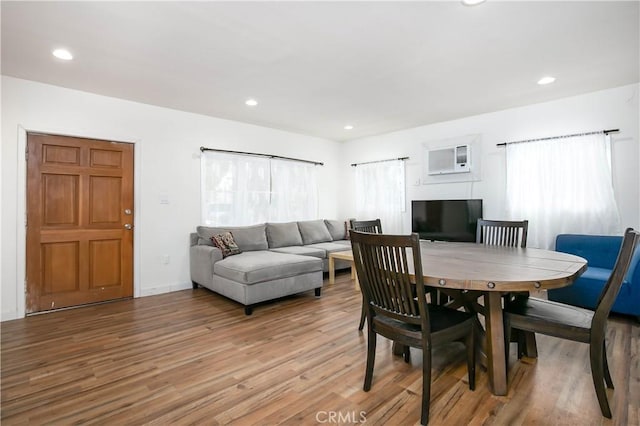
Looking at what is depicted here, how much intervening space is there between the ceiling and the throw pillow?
1737 millimetres

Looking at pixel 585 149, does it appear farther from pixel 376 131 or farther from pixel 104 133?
pixel 104 133

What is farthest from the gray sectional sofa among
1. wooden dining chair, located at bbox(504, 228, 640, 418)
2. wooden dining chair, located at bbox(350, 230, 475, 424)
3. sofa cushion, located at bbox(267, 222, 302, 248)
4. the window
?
wooden dining chair, located at bbox(504, 228, 640, 418)

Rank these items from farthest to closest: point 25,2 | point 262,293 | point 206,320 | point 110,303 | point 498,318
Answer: point 110,303 < point 262,293 < point 206,320 < point 25,2 < point 498,318

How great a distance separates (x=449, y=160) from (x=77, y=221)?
5.06 m

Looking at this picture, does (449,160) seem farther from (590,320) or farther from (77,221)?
(77,221)

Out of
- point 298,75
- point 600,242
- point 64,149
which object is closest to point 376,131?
point 298,75

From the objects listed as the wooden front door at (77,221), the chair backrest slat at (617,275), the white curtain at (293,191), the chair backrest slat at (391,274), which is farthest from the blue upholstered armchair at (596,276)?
the wooden front door at (77,221)

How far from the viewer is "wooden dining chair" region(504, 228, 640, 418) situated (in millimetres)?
1590

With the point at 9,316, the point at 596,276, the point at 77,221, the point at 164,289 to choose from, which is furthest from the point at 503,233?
the point at 9,316

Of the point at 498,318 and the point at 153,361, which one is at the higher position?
the point at 498,318

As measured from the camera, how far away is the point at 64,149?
347 centimetres

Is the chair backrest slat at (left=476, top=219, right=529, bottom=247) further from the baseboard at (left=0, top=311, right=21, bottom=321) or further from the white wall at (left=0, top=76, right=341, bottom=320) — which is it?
the baseboard at (left=0, top=311, right=21, bottom=321)

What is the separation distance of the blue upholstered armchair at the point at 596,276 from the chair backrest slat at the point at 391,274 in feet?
7.40

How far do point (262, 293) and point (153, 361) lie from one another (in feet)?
4.11
